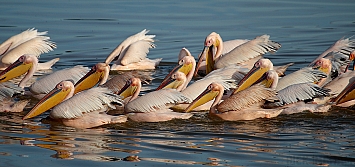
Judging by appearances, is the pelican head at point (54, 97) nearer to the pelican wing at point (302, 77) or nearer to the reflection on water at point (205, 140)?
the reflection on water at point (205, 140)

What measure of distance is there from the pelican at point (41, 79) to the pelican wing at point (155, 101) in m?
1.28

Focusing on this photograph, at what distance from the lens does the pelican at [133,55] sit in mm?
9219

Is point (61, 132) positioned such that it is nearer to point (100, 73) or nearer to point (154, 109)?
point (154, 109)

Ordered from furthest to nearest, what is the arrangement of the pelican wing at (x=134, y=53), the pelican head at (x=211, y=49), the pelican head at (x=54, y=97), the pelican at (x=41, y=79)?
the pelican wing at (x=134, y=53) < the pelican head at (x=211, y=49) < the pelican at (x=41, y=79) < the pelican head at (x=54, y=97)

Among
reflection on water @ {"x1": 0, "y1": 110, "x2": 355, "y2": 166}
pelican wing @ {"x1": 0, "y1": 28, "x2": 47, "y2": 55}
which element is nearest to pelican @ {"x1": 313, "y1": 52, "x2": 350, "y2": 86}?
reflection on water @ {"x1": 0, "y1": 110, "x2": 355, "y2": 166}

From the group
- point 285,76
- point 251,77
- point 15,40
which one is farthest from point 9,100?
point 15,40

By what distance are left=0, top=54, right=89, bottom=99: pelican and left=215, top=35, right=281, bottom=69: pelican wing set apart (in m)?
1.87

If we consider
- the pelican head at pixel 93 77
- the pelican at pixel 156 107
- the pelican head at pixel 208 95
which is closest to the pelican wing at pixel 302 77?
the pelican head at pixel 208 95

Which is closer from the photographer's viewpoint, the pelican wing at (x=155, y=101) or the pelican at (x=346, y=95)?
the pelican wing at (x=155, y=101)

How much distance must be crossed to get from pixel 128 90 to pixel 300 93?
1667mm

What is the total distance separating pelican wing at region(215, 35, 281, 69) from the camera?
8766 millimetres

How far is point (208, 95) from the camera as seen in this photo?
6.77 meters

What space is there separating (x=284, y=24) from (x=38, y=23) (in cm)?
419

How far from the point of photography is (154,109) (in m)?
6.53
